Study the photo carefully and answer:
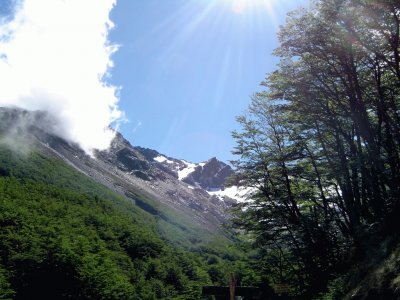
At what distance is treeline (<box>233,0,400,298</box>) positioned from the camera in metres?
13.7

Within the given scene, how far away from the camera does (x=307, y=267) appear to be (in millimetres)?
18344

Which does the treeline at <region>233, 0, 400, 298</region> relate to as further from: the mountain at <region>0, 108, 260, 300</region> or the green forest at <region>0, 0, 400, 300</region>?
the mountain at <region>0, 108, 260, 300</region>

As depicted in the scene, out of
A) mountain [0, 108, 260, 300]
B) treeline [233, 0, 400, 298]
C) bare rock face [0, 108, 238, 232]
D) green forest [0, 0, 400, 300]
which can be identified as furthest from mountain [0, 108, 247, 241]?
treeline [233, 0, 400, 298]

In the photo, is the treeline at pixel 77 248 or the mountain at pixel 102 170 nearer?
the treeline at pixel 77 248

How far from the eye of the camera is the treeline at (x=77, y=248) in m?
40.2

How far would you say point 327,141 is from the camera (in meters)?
18.7

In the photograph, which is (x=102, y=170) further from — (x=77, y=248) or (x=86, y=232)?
(x=77, y=248)

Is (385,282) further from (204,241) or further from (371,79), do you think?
(204,241)

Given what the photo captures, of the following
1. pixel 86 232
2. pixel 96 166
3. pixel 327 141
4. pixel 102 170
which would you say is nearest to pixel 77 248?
pixel 86 232

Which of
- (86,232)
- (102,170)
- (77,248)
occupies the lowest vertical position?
(86,232)

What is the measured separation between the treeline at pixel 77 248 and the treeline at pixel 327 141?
19.9 feet

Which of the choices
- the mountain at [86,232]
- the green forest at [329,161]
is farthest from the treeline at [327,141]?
the mountain at [86,232]

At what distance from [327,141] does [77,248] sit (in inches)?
1428

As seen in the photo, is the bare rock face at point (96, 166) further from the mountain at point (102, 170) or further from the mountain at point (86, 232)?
the mountain at point (86, 232)
